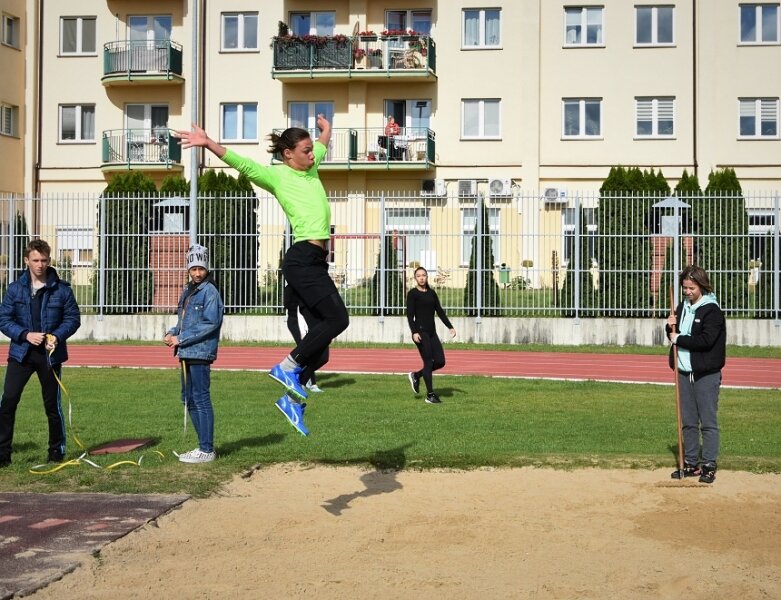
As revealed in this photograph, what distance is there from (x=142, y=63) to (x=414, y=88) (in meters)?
10.9

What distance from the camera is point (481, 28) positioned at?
4188cm

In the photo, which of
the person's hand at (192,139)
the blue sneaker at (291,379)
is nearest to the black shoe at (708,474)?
the blue sneaker at (291,379)

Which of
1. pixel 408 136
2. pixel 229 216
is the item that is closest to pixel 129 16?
Answer: pixel 408 136

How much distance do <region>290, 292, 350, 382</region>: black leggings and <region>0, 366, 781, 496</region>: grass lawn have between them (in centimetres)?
181

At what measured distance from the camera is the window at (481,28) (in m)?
41.7

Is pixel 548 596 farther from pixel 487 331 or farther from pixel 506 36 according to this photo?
pixel 506 36

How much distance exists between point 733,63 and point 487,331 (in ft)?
66.9

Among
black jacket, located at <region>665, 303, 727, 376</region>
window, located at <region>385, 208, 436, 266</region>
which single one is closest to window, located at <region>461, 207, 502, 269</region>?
window, located at <region>385, 208, 436, 266</region>

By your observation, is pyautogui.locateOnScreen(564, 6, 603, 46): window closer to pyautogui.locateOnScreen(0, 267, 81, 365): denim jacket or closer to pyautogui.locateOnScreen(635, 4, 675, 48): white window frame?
pyautogui.locateOnScreen(635, 4, 675, 48): white window frame

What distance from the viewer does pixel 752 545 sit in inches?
302

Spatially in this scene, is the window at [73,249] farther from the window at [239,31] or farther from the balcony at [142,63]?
the window at [239,31]

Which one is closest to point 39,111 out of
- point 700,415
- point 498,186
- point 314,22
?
point 314,22

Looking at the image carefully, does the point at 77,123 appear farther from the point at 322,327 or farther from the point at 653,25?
the point at 322,327

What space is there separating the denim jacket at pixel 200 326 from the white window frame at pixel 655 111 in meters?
33.1
